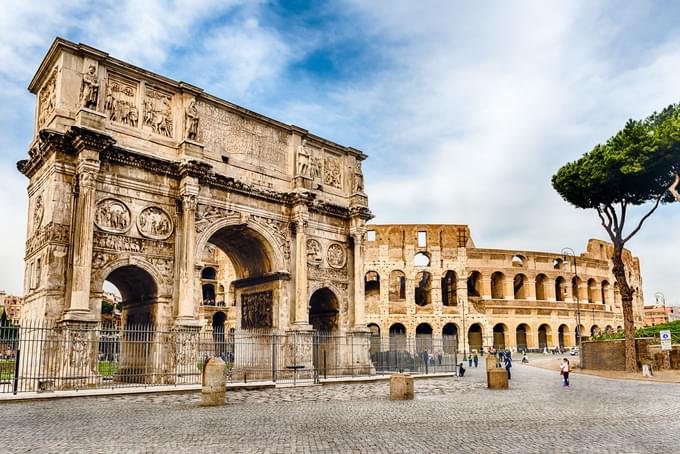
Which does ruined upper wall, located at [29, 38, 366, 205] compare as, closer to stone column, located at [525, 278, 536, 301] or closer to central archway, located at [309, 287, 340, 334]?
central archway, located at [309, 287, 340, 334]

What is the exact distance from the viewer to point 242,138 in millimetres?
21641

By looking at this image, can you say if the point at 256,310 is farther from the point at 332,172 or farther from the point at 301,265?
the point at 332,172

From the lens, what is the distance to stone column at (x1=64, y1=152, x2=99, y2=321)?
51.8ft

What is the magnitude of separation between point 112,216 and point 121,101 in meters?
3.80

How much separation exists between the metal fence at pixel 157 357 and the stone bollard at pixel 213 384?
3706 millimetres

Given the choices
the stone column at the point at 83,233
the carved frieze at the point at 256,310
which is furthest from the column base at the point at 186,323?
the carved frieze at the point at 256,310

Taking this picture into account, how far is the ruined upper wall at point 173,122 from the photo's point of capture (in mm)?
17219

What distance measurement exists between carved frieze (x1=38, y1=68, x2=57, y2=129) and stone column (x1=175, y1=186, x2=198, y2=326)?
4.55m

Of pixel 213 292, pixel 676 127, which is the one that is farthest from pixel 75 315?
pixel 213 292

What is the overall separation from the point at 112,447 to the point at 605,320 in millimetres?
57373

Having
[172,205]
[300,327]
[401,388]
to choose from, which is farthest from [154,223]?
[401,388]

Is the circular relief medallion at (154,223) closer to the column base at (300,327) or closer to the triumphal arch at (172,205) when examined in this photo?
the triumphal arch at (172,205)

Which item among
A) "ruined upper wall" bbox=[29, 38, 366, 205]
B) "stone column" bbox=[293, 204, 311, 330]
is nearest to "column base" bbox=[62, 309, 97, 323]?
"ruined upper wall" bbox=[29, 38, 366, 205]

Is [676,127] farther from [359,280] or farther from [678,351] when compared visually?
[359,280]
